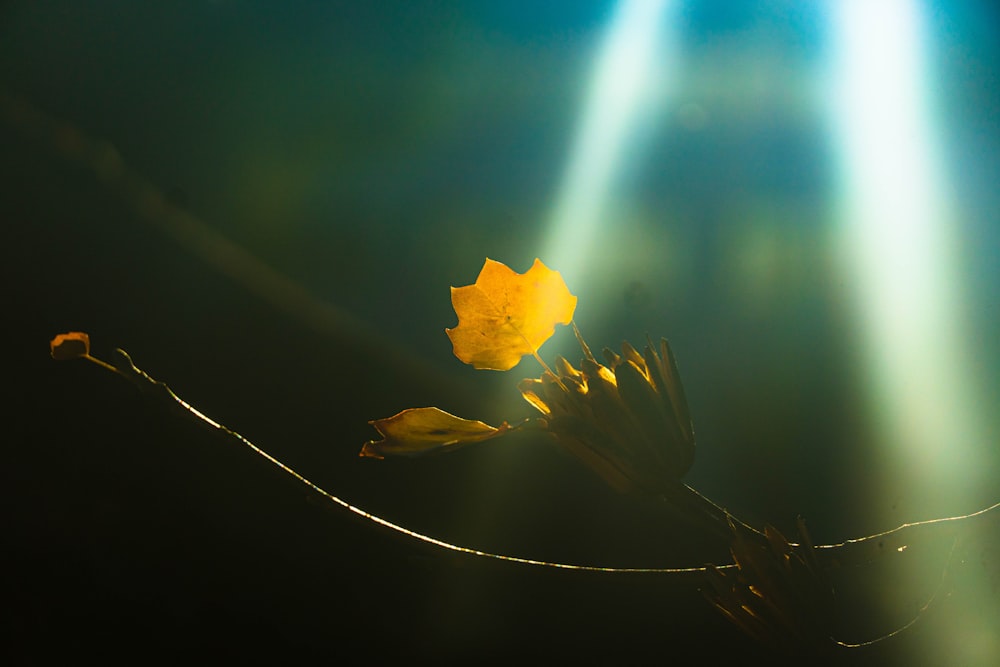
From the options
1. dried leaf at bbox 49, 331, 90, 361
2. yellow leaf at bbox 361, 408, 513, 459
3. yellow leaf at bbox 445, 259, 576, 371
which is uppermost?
yellow leaf at bbox 445, 259, 576, 371

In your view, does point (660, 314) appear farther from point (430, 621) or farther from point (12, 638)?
point (12, 638)

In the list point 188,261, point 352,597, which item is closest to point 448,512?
point 352,597

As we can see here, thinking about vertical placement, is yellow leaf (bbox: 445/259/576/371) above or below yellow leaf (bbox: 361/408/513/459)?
above
